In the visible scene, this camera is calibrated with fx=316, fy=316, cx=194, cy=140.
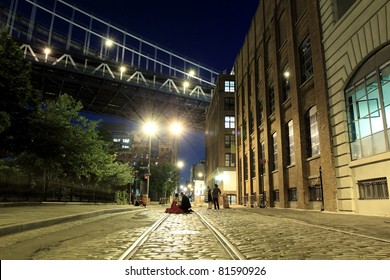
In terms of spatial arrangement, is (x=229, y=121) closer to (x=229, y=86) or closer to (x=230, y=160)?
(x=229, y=86)

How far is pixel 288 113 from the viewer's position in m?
21.1

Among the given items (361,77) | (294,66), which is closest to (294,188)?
(294,66)

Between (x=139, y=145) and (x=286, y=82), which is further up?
(x=139, y=145)

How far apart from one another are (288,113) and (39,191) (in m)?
16.2

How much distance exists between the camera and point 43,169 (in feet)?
63.6

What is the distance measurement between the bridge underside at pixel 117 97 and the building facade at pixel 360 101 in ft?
132

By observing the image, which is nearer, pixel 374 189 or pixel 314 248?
pixel 314 248

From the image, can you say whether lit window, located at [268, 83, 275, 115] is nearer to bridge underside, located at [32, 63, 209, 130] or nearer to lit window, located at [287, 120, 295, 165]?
lit window, located at [287, 120, 295, 165]

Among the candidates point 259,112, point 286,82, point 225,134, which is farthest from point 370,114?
point 225,134

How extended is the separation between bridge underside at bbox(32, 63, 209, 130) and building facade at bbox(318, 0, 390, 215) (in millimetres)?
40247

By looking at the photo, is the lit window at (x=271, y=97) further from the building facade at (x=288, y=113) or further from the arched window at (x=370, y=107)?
the arched window at (x=370, y=107)

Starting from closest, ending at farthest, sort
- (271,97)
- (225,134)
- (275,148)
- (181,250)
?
(181,250) < (275,148) < (271,97) < (225,134)

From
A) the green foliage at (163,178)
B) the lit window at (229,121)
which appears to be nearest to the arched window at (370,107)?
the lit window at (229,121)

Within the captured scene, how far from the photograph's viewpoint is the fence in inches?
598
